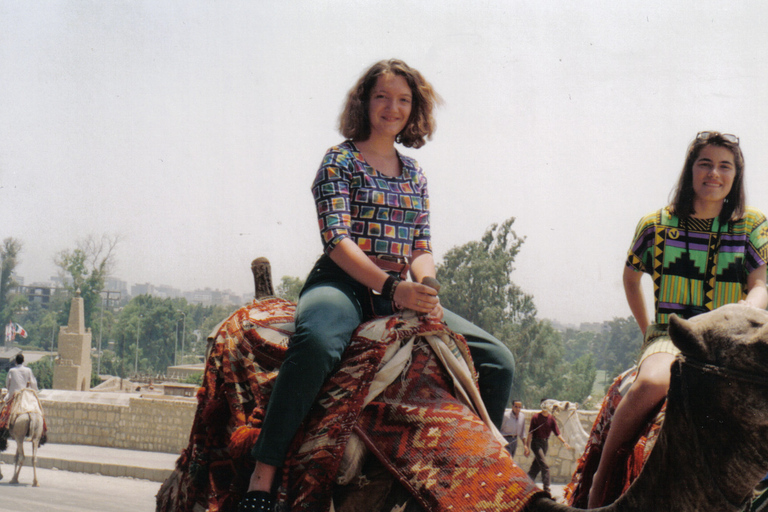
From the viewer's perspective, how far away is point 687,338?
208 centimetres

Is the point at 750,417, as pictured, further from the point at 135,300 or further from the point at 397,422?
the point at 135,300

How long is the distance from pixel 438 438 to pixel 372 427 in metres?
0.27

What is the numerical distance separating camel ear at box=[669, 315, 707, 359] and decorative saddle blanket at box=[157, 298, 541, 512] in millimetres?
765

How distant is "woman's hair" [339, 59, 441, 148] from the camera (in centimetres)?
357

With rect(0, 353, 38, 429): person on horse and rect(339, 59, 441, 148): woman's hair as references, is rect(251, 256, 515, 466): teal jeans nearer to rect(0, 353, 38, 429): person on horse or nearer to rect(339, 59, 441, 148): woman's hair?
rect(339, 59, 441, 148): woman's hair

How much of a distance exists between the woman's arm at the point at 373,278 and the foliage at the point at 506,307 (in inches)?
2352

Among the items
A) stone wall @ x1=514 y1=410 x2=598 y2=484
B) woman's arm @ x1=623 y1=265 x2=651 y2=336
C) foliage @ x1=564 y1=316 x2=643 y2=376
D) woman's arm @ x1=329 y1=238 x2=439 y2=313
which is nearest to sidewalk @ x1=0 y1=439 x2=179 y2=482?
stone wall @ x1=514 y1=410 x2=598 y2=484

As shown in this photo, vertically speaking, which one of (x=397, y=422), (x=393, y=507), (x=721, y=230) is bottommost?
(x=393, y=507)

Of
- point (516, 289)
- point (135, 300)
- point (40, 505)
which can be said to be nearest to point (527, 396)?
point (516, 289)

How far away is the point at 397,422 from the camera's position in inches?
116

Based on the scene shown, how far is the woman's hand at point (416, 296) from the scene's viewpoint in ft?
10.0

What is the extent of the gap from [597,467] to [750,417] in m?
1.25

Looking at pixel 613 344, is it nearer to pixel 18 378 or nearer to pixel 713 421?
pixel 18 378

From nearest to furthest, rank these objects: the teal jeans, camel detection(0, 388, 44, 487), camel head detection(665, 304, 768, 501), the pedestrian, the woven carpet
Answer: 1. camel head detection(665, 304, 768, 501)
2. the woven carpet
3. the teal jeans
4. the pedestrian
5. camel detection(0, 388, 44, 487)
